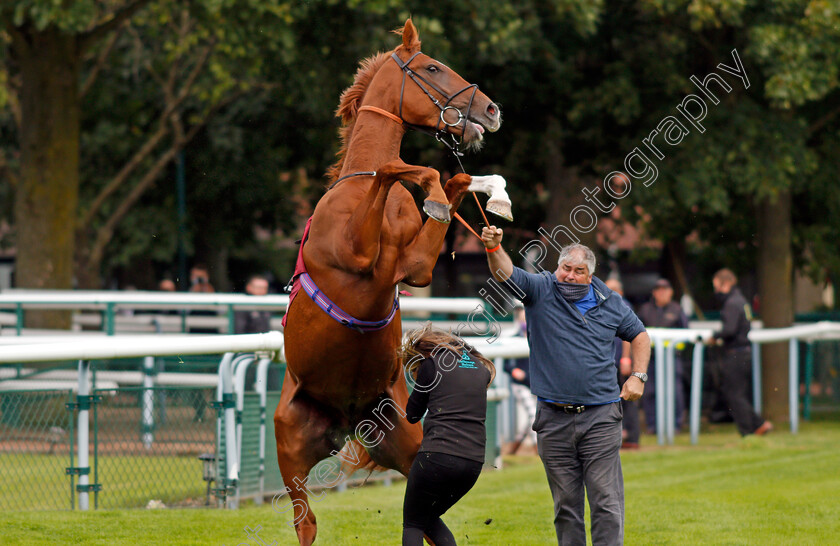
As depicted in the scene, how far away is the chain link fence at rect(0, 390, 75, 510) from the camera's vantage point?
702 cm

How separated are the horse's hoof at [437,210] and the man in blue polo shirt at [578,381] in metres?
0.66

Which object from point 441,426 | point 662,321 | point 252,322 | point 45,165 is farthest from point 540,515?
point 45,165

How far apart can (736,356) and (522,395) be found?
2802 mm

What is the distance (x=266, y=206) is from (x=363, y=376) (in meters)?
14.9

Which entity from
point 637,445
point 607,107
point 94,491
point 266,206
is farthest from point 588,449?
point 266,206

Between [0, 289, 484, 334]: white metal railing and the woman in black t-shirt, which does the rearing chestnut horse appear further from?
[0, 289, 484, 334]: white metal railing

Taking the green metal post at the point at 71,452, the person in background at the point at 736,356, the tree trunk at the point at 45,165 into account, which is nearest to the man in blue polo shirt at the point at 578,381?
the green metal post at the point at 71,452

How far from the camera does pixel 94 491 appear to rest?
7.21 meters

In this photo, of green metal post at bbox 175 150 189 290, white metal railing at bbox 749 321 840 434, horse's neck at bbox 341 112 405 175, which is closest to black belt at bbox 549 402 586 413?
horse's neck at bbox 341 112 405 175

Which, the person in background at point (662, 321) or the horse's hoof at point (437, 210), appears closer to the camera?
the horse's hoof at point (437, 210)

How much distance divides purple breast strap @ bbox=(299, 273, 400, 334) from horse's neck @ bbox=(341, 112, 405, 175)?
0.68 meters

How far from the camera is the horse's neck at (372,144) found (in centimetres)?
543

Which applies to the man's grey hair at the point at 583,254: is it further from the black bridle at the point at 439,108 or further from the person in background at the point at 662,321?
the person in background at the point at 662,321

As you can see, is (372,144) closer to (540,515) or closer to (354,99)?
(354,99)
